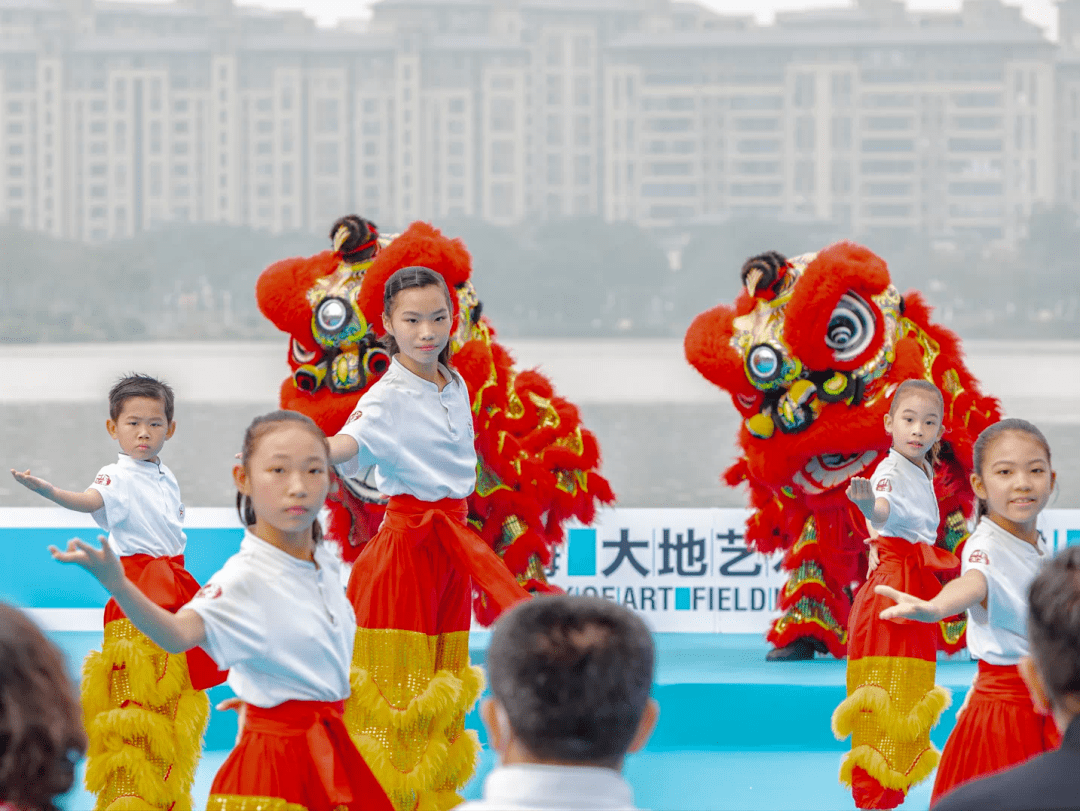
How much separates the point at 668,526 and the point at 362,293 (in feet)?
3.82

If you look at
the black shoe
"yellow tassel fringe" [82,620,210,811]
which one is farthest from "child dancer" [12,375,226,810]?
the black shoe

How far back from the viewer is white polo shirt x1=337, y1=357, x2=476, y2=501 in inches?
96.9

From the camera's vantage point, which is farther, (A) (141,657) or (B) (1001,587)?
(A) (141,657)

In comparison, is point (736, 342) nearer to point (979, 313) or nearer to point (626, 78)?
point (979, 313)

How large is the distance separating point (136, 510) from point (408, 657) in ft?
1.98

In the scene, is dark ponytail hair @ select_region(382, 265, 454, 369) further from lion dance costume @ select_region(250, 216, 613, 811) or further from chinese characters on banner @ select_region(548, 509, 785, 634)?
chinese characters on banner @ select_region(548, 509, 785, 634)

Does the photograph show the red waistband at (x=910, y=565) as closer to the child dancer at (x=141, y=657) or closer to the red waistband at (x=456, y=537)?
the red waistband at (x=456, y=537)

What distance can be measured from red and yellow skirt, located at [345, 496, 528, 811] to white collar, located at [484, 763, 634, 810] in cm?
147

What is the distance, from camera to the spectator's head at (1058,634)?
1156 mm

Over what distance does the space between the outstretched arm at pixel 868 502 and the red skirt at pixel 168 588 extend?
4.14ft

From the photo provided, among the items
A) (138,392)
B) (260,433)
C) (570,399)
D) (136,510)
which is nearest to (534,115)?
(570,399)

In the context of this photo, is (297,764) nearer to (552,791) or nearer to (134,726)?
(552,791)

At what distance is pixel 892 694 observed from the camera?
9.02 feet

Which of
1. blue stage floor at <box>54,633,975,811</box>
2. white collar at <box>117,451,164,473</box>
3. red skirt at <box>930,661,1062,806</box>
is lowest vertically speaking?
blue stage floor at <box>54,633,975,811</box>
